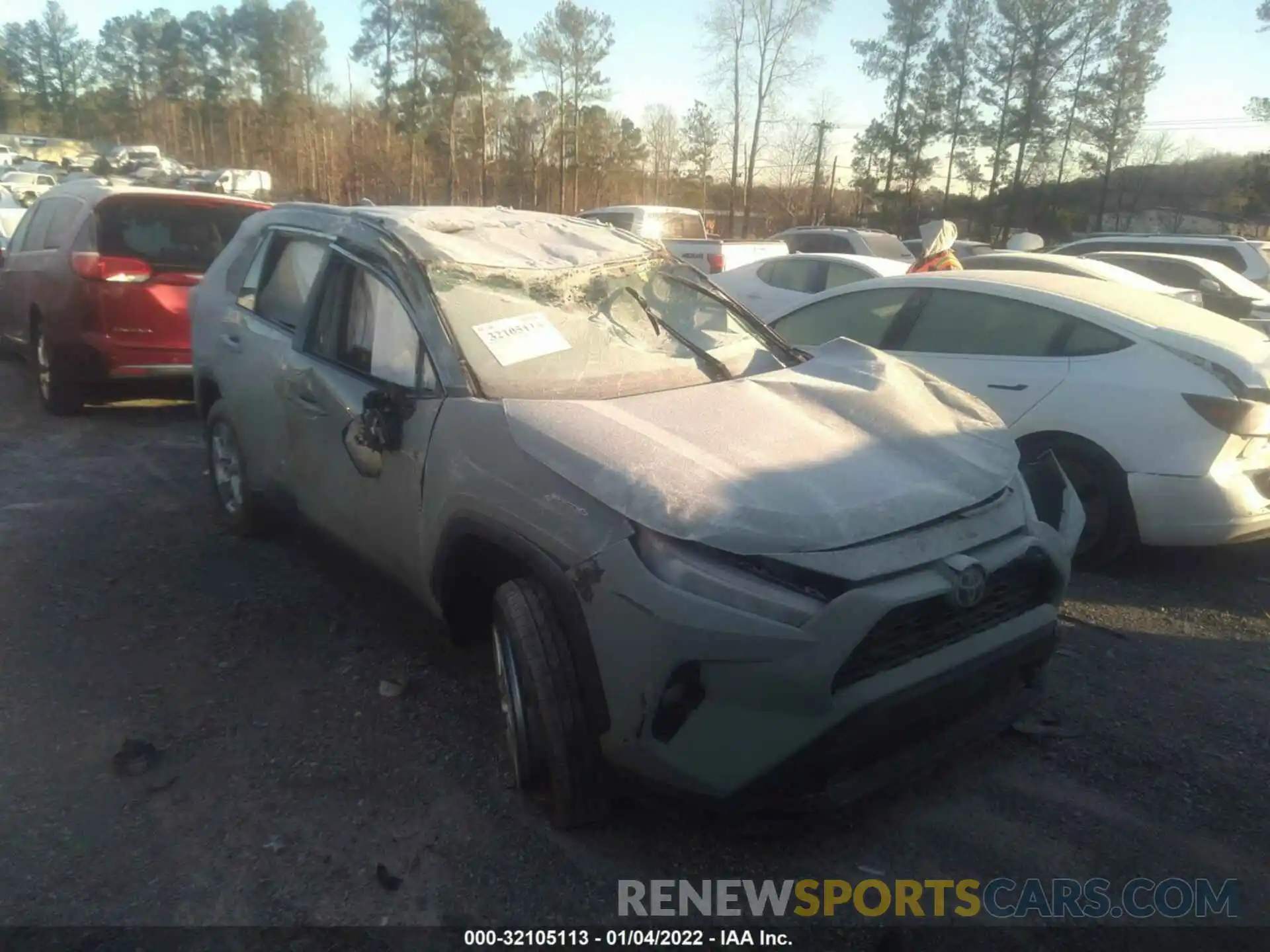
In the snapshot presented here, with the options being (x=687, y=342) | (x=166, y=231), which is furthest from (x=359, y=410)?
(x=166, y=231)

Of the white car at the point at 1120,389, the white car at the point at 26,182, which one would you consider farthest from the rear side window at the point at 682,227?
the white car at the point at 26,182

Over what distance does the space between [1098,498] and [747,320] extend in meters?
2.13

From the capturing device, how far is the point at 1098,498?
4.85 metres

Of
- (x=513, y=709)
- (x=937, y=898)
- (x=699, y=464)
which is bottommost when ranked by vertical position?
(x=937, y=898)

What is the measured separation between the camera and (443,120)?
3947 cm

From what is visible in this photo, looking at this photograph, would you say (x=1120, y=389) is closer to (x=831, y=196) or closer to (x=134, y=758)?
(x=134, y=758)

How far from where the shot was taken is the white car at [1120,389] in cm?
453

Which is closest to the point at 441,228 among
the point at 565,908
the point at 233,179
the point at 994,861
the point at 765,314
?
the point at 565,908

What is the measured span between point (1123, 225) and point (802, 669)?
40.1 m

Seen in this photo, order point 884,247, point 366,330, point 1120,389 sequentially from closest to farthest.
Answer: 1. point 366,330
2. point 1120,389
3. point 884,247

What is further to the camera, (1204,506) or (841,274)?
(841,274)

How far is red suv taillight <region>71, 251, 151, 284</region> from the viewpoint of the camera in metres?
6.92

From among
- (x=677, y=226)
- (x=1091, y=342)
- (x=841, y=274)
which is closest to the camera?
(x=1091, y=342)

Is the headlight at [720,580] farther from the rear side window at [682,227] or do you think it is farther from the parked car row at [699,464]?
the rear side window at [682,227]
